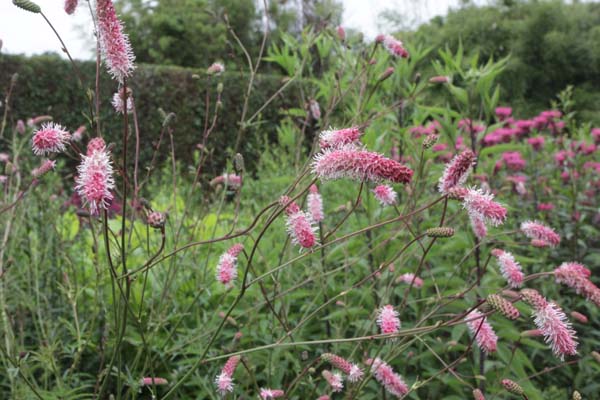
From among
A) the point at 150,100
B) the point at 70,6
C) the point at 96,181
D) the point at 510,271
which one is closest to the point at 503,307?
the point at 510,271

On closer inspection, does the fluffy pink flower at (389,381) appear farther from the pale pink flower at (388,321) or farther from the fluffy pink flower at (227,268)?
the fluffy pink flower at (227,268)

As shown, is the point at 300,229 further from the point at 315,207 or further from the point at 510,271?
the point at 510,271

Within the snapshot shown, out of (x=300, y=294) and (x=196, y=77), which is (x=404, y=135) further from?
(x=196, y=77)

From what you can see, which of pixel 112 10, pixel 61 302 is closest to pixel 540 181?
pixel 61 302

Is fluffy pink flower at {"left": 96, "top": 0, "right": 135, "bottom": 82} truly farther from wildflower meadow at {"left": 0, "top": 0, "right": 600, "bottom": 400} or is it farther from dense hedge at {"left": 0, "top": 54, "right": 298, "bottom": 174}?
dense hedge at {"left": 0, "top": 54, "right": 298, "bottom": 174}

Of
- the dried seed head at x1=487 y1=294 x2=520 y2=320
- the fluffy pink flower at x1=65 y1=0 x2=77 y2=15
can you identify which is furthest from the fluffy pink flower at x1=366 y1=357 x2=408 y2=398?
the fluffy pink flower at x1=65 y1=0 x2=77 y2=15

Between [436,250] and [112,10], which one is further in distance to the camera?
[436,250]

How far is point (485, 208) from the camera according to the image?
118 cm

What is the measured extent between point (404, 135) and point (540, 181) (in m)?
1.69

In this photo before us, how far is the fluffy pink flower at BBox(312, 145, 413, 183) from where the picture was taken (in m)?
1.00

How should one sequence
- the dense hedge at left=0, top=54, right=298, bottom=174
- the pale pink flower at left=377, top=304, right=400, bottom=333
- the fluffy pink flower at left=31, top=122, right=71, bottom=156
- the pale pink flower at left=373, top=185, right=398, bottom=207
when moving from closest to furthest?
1. the fluffy pink flower at left=31, top=122, right=71, bottom=156
2. the pale pink flower at left=377, top=304, right=400, bottom=333
3. the pale pink flower at left=373, top=185, right=398, bottom=207
4. the dense hedge at left=0, top=54, right=298, bottom=174

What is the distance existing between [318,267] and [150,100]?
27.0ft

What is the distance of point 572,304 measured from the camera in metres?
2.72

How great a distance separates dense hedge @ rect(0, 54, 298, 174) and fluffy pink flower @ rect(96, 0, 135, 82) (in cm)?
696
